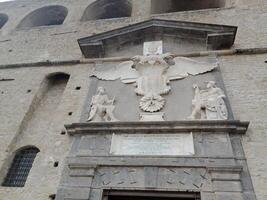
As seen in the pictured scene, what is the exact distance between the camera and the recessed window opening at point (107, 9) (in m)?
12.0

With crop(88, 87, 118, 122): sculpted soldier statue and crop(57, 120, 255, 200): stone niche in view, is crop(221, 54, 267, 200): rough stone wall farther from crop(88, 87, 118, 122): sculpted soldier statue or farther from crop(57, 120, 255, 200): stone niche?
crop(88, 87, 118, 122): sculpted soldier statue

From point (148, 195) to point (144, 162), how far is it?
62 cm

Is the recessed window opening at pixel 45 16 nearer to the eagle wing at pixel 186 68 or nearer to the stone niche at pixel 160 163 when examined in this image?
the eagle wing at pixel 186 68

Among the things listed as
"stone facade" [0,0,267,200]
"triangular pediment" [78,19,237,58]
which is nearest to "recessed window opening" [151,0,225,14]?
"stone facade" [0,0,267,200]

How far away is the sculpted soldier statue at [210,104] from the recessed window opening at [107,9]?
6718mm

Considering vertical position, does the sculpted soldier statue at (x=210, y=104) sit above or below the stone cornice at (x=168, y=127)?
above

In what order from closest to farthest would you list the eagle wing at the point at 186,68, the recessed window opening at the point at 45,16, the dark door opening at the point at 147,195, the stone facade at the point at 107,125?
the dark door opening at the point at 147,195
the stone facade at the point at 107,125
the eagle wing at the point at 186,68
the recessed window opening at the point at 45,16

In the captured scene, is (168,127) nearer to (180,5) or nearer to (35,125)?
(35,125)

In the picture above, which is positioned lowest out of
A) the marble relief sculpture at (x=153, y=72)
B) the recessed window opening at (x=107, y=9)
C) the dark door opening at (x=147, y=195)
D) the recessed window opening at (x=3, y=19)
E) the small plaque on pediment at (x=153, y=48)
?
the dark door opening at (x=147, y=195)

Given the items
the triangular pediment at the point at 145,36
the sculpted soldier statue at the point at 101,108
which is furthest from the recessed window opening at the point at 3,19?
the sculpted soldier statue at the point at 101,108

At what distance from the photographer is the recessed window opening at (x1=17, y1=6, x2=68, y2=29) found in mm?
12303

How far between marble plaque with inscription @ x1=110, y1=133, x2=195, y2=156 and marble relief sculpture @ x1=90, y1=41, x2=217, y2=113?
0.80 m

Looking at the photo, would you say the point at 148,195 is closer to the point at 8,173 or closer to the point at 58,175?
the point at 58,175

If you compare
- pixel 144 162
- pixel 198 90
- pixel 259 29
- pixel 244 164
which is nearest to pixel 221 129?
pixel 244 164
